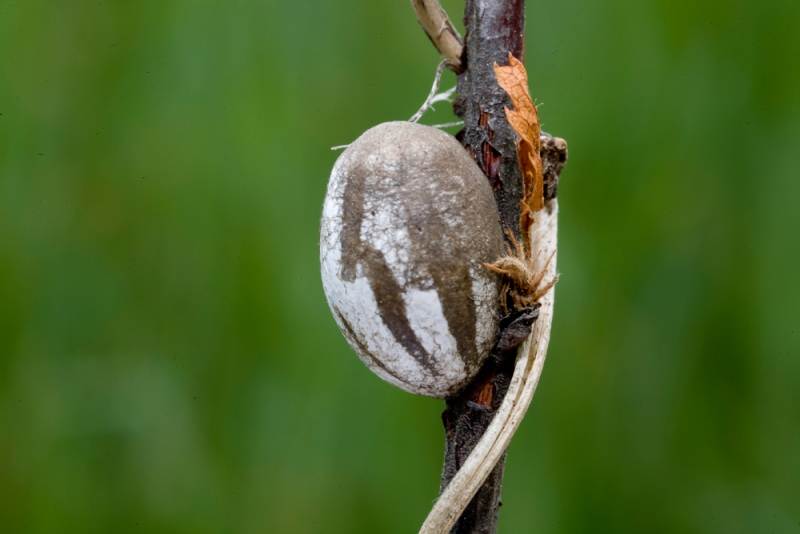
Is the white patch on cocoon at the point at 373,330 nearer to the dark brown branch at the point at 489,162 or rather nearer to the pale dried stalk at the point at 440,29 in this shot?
the dark brown branch at the point at 489,162

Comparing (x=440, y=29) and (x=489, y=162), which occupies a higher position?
(x=440, y=29)

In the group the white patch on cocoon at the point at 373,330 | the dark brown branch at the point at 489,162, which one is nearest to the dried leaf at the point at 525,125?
the dark brown branch at the point at 489,162

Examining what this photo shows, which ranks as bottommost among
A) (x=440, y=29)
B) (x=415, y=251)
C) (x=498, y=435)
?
(x=498, y=435)

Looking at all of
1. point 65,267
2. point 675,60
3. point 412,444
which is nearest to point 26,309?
point 65,267

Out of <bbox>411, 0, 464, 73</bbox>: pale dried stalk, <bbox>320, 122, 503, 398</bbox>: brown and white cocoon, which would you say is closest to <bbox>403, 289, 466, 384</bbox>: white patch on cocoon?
<bbox>320, 122, 503, 398</bbox>: brown and white cocoon

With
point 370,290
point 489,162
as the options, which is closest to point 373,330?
point 370,290

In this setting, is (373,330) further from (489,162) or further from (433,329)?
(489,162)
